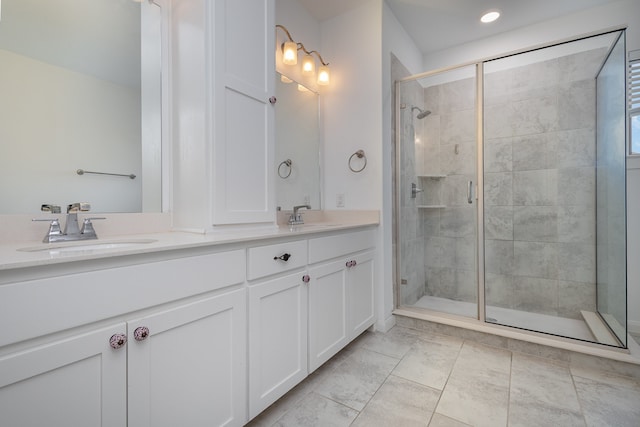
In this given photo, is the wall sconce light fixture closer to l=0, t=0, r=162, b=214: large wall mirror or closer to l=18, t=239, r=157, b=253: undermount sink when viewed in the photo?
l=0, t=0, r=162, b=214: large wall mirror

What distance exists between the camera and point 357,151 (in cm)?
234

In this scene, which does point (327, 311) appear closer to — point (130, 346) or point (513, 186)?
point (130, 346)

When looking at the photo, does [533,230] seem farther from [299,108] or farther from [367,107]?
[299,108]

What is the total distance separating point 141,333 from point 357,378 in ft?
4.05

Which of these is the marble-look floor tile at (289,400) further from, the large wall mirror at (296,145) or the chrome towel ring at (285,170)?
the chrome towel ring at (285,170)

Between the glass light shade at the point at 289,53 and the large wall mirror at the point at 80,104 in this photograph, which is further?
the glass light shade at the point at 289,53

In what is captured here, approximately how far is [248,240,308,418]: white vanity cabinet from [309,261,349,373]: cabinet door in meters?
0.07

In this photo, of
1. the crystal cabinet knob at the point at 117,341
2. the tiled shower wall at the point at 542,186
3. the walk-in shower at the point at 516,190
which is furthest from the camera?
the tiled shower wall at the point at 542,186

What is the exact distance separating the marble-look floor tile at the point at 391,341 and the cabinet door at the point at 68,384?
61.1 inches

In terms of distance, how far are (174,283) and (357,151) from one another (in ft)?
5.75

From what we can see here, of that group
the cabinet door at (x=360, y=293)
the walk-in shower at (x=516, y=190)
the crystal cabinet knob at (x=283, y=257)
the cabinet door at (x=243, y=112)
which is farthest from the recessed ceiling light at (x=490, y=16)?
the crystal cabinet knob at (x=283, y=257)

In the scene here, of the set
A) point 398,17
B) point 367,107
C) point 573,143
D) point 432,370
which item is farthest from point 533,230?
point 398,17

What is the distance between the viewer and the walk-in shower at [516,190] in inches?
82.5

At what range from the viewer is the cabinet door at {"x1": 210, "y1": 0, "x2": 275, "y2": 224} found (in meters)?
1.38
